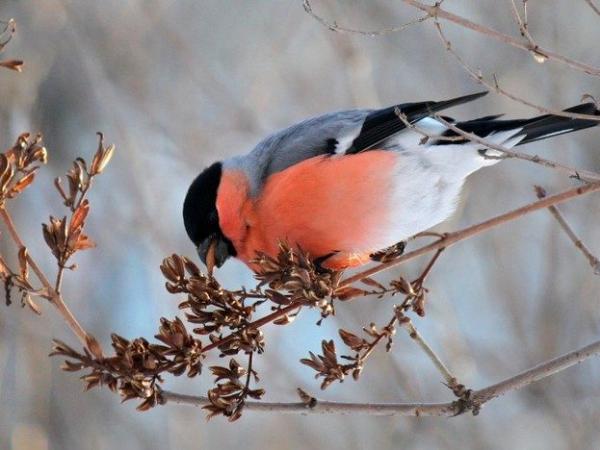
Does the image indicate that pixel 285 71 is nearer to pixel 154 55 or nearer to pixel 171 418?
pixel 154 55

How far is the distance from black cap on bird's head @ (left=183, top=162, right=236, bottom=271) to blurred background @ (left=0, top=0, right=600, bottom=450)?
1688 millimetres

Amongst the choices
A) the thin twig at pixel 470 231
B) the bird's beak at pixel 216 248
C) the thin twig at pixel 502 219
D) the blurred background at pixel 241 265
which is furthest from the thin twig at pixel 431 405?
the blurred background at pixel 241 265

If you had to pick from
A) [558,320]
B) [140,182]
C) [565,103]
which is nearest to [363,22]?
[565,103]

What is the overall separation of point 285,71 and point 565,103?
1785mm

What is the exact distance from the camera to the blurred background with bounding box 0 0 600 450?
188 inches

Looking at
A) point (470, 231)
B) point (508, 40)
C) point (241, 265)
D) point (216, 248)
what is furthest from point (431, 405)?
point (241, 265)

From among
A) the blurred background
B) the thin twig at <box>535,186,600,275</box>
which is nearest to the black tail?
the thin twig at <box>535,186,600,275</box>

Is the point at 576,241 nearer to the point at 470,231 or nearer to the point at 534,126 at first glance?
the point at 470,231

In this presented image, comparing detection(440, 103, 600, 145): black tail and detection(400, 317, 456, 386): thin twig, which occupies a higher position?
detection(440, 103, 600, 145): black tail

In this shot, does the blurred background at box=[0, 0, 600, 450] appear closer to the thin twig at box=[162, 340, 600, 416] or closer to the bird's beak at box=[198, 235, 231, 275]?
the bird's beak at box=[198, 235, 231, 275]

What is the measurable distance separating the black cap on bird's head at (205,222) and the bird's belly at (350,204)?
0.28 feet

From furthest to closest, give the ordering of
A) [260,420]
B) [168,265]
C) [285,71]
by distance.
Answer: [260,420] < [285,71] < [168,265]

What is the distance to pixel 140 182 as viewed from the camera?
445cm

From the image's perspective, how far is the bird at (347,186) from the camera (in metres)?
2.57
